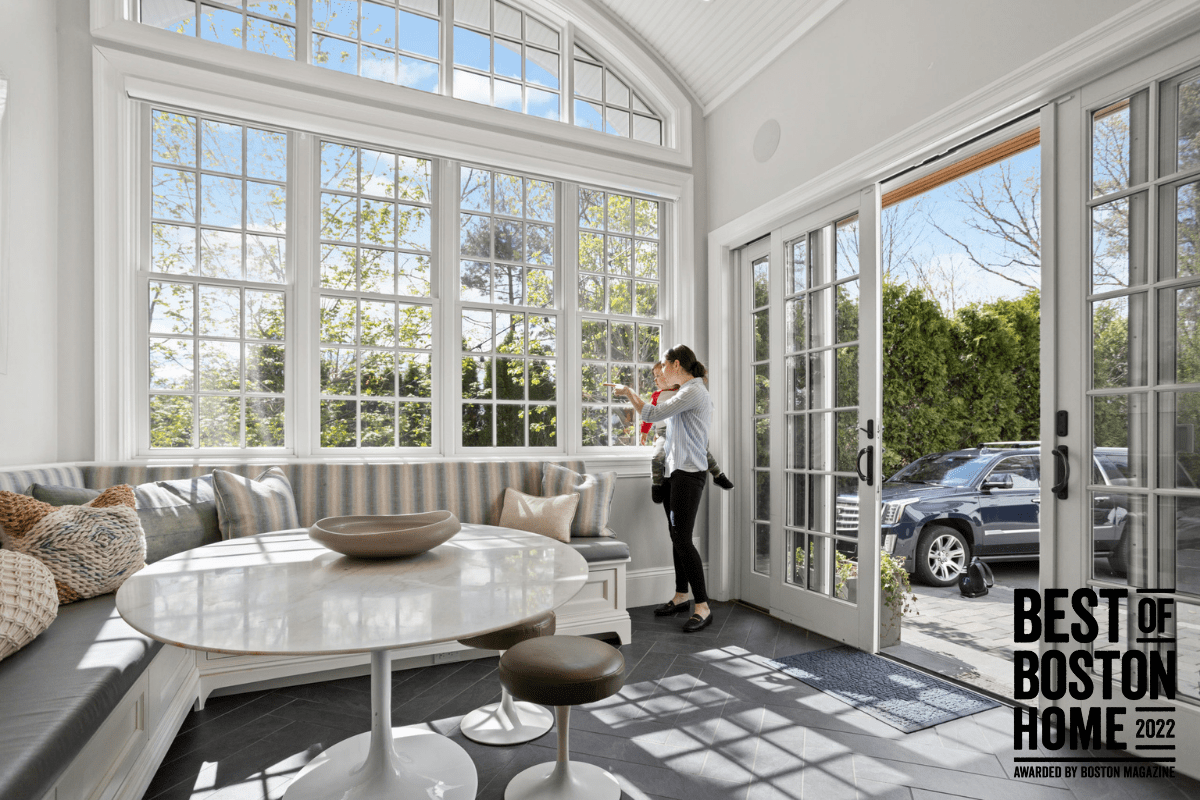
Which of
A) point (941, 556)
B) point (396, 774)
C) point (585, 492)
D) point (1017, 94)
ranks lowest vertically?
point (941, 556)

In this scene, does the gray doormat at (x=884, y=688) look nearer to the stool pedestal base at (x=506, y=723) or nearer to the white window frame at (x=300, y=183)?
the stool pedestal base at (x=506, y=723)

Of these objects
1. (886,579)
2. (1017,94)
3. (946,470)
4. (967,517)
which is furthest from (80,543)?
(946,470)

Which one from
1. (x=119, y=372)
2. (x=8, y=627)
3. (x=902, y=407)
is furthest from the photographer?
(x=902, y=407)

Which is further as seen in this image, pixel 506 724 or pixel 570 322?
pixel 570 322

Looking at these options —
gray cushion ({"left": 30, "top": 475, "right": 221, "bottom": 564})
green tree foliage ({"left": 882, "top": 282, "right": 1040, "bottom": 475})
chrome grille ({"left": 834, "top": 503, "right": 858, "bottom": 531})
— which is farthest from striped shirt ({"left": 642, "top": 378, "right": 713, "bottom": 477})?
green tree foliage ({"left": 882, "top": 282, "right": 1040, "bottom": 475})

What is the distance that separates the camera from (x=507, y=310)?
4.11 m

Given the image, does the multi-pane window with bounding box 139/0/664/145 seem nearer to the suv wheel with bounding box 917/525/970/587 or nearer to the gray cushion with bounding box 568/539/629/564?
the gray cushion with bounding box 568/539/629/564

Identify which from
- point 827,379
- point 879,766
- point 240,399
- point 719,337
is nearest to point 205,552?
point 240,399

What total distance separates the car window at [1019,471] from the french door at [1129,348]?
10.0 feet

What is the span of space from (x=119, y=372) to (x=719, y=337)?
136 inches

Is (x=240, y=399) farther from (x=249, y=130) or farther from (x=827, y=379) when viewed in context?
(x=827, y=379)

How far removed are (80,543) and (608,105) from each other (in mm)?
3910

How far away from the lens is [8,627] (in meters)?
1.64

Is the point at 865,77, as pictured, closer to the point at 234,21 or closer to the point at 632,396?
the point at 632,396
